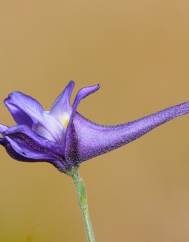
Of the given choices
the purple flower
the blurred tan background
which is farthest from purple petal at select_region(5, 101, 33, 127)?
the blurred tan background

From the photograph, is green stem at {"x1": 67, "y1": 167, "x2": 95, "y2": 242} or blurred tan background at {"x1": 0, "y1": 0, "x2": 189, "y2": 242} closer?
green stem at {"x1": 67, "y1": 167, "x2": 95, "y2": 242}

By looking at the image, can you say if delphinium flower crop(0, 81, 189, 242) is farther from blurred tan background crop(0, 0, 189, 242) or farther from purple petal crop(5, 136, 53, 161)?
blurred tan background crop(0, 0, 189, 242)

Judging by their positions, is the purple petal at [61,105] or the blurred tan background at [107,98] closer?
the purple petal at [61,105]

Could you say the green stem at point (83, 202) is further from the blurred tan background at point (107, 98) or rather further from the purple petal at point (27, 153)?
the blurred tan background at point (107, 98)

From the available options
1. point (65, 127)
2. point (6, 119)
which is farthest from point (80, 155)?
point (6, 119)

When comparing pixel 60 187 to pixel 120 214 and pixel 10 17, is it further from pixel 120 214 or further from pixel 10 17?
pixel 10 17

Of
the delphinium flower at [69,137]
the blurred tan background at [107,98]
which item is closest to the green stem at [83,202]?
the delphinium flower at [69,137]

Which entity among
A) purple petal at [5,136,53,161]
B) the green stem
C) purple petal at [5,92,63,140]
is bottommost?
the green stem
